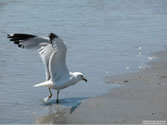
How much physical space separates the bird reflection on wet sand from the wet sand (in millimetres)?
80

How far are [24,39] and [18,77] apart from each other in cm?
95

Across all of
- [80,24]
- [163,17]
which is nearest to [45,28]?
[80,24]

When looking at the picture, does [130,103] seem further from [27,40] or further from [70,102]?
[27,40]

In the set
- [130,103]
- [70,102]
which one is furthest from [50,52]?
[130,103]

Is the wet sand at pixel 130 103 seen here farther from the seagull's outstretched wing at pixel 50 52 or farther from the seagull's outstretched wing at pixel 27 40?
the seagull's outstretched wing at pixel 27 40

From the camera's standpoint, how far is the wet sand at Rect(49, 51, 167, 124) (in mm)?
6918

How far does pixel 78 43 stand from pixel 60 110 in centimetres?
435

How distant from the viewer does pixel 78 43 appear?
11.8 metres

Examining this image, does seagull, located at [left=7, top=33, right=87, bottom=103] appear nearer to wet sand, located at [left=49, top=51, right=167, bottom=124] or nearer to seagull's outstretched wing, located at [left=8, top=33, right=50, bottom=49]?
seagull's outstretched wing, located at [left=8, top=33, right=50, bottom=49]

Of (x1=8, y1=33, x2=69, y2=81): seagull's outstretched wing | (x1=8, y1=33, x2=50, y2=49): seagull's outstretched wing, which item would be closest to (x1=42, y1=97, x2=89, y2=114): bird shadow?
(x1=8, y1=33, x2=69, y2=81): seagull's outstretched wing

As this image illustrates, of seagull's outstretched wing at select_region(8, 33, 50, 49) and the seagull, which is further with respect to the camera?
seagull's outstretched wing at select_region(8, 33, 50, 49)

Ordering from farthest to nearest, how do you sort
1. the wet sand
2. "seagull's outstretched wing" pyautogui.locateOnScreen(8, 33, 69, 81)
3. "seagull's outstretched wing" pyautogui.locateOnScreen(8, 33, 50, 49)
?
"seagull's outstretched wing" pyautogui.locateOnScreen(8, 33, 50, 49), "seagull's outstretched wing" pyautogui.locateOnScreen(8, 33, 69, 81), the wet sand

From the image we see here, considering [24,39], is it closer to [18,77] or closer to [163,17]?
[18,77]

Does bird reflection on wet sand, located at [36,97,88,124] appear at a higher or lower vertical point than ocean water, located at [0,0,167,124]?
higher
